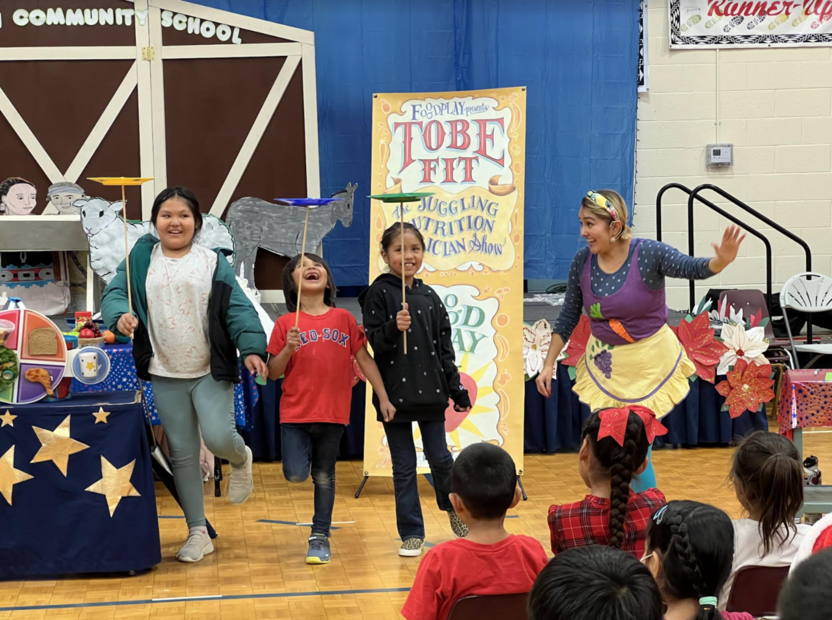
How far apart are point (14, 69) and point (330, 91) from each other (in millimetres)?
2013

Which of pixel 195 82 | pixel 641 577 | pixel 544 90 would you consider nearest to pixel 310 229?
pixel 195 82

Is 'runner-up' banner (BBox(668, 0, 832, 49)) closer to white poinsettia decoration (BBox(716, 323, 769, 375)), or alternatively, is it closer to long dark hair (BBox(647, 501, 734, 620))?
white poinsettia decoration (BBox(716, 323, 769, 375))

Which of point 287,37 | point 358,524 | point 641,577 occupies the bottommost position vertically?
point 358,524

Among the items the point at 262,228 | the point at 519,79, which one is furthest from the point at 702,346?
the point at 519,79

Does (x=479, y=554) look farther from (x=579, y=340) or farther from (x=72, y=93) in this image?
(x=72, y=93)

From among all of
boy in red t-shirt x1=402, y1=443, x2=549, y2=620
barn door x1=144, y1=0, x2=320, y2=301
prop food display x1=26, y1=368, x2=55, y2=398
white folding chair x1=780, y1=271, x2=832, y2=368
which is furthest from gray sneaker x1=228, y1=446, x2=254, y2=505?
white folding chair x1=780, y1=271, x2=832, y2=368

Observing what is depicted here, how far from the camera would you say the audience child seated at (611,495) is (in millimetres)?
2303

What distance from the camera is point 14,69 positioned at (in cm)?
648

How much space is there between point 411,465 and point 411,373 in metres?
0.33

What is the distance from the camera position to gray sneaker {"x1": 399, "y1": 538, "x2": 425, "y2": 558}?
3.66 meters

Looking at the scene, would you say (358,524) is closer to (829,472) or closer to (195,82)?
(829,472)

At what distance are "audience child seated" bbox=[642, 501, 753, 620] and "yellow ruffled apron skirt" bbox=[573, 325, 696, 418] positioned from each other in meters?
1.70

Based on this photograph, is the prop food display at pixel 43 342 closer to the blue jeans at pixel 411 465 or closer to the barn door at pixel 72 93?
the blue jeans at pixel 411 465

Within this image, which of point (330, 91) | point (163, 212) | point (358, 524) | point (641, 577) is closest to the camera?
point (641, 577)
